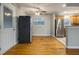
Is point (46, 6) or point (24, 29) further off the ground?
point (46, 6)

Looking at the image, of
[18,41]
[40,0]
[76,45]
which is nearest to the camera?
[40,0]

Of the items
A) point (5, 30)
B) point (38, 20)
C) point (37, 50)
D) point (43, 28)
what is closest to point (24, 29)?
point (37, 50)

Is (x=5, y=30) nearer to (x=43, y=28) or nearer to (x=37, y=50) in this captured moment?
(x=37, y=50)

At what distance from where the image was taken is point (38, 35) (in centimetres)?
1078

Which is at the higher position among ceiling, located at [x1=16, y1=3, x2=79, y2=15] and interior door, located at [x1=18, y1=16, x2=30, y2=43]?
ceiling, located at [x1=16, y1=3, x2=79, y2=15]

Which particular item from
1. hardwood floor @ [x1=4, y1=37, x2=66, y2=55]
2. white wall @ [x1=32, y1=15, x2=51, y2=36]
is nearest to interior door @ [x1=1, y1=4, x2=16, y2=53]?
hardwood floor @ [x1=4, y1=37, x2=66, y2=55]

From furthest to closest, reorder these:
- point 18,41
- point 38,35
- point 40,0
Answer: point 38,35
point 18,41
point 40,0

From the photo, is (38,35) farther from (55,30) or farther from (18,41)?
(18,41)

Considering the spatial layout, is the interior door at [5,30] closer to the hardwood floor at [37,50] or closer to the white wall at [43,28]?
the hardwood floor at [37,50]

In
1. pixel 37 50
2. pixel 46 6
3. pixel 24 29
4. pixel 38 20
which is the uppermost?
pixel 46 6

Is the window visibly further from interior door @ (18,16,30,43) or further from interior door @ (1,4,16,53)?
interior door @ (1,4,16,53)

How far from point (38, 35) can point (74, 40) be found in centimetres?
551
